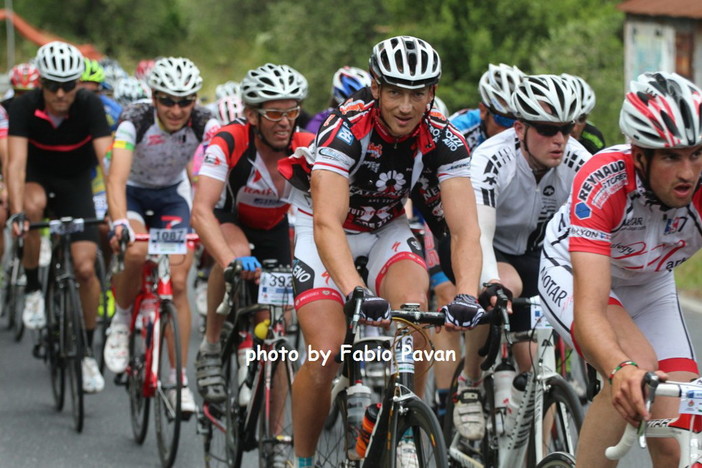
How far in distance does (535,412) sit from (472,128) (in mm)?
3024

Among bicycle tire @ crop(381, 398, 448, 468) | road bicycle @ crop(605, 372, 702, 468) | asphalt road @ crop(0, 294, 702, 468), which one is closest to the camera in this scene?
road bicycle @ crop(605, 372, 702, 468)

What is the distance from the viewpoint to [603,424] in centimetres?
437

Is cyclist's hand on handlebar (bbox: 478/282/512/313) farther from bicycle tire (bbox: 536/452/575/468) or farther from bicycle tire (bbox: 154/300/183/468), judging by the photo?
bicycle tire (bbox: 154/300/183/468)

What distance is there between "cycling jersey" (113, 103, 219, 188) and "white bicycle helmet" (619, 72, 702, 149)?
476 cm

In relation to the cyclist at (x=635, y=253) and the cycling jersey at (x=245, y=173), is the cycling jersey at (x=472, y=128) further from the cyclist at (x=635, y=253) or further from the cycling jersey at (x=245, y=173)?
the cyclist at (x=635, y=253)

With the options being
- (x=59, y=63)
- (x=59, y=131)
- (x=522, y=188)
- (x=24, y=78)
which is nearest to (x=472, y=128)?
(x=522, y=188)

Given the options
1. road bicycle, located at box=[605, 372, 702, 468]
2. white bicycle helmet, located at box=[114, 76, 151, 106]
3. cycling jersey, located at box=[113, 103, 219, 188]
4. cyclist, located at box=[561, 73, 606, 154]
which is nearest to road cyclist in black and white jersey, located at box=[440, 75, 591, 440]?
cyclist, located at box=[561, 73, 606, 154]

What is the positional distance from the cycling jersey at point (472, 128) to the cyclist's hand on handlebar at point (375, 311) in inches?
136

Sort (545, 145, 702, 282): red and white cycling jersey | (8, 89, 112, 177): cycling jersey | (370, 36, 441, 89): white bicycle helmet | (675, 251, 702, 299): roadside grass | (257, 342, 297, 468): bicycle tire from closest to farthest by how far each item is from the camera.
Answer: (545, 145, 702, 282): red and white cycling jersey < (370, 36, 441, 89): white bicycle helmet < (257, 342, 297, 468): bicycle tire < (8, 89, 112, 177): cycling jersey < (675, 251, 702, 299): roadside grass

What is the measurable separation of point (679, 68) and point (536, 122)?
18595mm

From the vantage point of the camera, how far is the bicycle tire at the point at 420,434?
4586mm

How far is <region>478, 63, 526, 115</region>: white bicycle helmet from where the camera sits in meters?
7.46

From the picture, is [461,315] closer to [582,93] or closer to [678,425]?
[678,425]

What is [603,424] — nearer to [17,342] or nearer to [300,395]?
[300,395]
